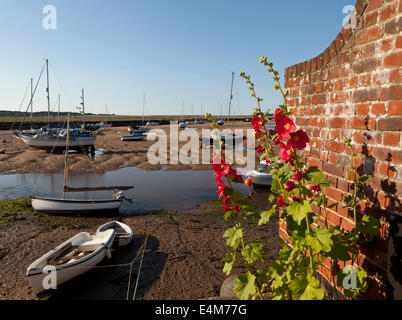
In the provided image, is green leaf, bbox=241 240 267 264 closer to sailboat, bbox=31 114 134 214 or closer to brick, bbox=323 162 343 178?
brick, bbox=323 162 343 178

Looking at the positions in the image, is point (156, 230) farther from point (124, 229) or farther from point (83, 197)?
point (83, 197)

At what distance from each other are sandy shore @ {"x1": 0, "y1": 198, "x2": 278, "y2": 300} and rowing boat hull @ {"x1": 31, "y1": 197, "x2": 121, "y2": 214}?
414 millimetres

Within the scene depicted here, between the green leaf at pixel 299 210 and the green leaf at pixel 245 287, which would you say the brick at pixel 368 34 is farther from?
the green leaf at pixel 245 287

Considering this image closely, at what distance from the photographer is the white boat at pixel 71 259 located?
25.8 feet

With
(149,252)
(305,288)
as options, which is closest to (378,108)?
(305,288)

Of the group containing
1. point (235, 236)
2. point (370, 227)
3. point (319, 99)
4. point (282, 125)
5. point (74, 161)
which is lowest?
point (74, 161)

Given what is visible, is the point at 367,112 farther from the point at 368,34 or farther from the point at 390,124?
the point at 368,34

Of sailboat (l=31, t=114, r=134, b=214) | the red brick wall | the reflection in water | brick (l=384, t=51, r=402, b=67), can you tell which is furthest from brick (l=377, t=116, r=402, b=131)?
the reflection in water

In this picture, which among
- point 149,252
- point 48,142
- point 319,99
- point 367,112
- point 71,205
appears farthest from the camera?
point 48,142

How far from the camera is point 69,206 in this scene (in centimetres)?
1485

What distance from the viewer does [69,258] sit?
29.3 feet

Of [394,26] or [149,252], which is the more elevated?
[394,26]

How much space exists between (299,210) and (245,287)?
1.09 meters

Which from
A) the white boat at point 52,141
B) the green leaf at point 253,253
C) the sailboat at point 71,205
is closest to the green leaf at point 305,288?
the green leaf at point 253,253
